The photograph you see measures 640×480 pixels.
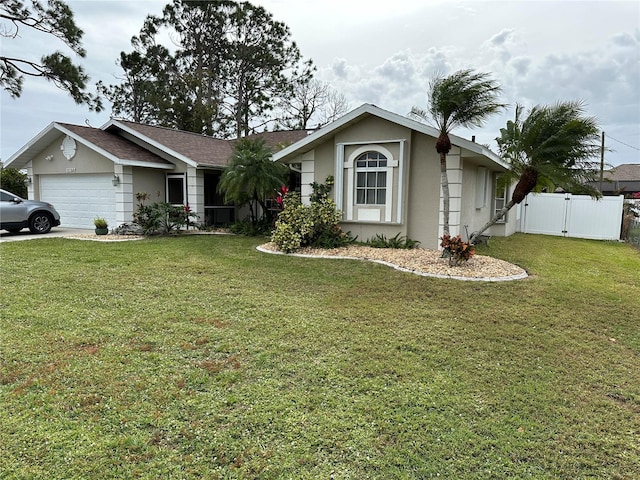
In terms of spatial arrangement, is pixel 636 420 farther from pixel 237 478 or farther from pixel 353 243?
pixel 353 243

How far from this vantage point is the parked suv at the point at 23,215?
483 inches

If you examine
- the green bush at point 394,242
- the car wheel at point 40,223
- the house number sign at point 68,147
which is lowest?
the green bush at point 394,242

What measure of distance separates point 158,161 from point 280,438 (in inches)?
547

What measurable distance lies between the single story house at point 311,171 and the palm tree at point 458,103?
653 mm

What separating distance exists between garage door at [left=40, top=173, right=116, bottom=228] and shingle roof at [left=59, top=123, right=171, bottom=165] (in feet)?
3.28

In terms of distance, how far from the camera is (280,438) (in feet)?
8.78

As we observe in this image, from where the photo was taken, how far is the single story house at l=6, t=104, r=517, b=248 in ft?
32.4

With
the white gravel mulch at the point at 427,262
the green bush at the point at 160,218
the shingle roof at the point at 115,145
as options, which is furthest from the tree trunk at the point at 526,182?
the shingle roof at the point at 115,145

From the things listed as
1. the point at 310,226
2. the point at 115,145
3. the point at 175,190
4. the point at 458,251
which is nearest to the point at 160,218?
the point at 175,190

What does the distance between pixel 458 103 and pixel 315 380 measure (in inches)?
260

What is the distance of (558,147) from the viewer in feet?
24.9

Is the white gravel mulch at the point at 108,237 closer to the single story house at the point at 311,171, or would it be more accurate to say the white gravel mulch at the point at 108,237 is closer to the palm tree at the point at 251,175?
the single story house at the point at 311,171

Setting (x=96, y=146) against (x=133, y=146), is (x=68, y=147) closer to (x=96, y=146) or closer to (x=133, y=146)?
(x=96, y=146)

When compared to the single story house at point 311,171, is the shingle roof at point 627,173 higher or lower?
higher
